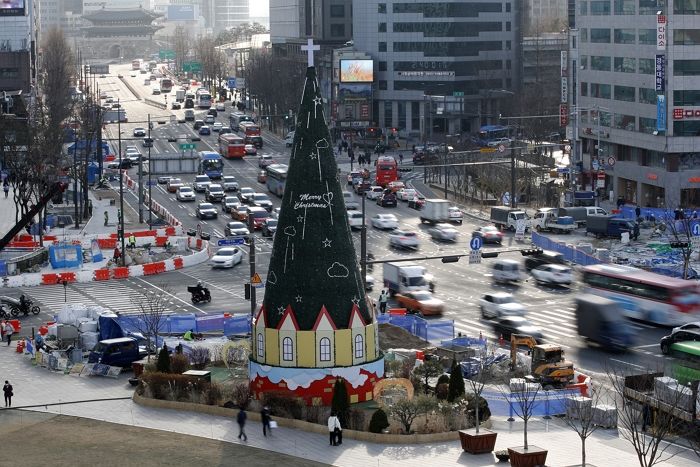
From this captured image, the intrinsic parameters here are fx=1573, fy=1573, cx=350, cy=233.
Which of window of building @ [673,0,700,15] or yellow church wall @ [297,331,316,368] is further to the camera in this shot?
window of building @ [673,0,700,15]

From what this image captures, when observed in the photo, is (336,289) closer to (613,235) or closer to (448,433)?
(448,433)

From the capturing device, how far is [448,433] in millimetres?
52844

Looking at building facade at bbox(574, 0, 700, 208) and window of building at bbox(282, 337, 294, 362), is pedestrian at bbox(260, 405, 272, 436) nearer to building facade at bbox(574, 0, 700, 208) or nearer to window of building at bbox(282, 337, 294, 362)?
window of building at bbox(282, 337, 294, 362)

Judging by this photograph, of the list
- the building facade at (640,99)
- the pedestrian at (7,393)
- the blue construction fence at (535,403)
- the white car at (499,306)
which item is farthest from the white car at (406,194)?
the pedestrian at (7,393)

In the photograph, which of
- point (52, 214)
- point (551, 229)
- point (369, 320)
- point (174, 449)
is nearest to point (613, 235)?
point (551, 229)

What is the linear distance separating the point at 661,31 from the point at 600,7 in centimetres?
1457

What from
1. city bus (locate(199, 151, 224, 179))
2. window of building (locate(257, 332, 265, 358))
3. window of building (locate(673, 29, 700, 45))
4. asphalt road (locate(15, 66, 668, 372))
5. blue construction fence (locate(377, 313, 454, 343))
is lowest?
asphalt road (locate(15, 66, 668, 372))

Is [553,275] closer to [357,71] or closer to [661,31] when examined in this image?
[661,31]

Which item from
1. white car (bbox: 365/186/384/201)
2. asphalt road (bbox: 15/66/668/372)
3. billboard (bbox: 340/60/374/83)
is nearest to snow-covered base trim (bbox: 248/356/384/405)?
asphalt road (bbox: 15/66/668/372)

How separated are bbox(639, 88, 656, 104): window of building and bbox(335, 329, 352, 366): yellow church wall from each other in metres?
71.7

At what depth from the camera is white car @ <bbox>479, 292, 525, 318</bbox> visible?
248ft

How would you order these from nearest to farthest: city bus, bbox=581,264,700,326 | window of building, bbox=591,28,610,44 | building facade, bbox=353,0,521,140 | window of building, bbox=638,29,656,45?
city bus, bbox=581,264,700,326
window of building, bbox=638,29,656,45
window of building, bbox=591,28,610,44
building facade, bbox=353,0,521,140

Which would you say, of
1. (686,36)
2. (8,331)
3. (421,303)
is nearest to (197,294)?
(421,303)

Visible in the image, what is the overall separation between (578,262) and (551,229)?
1619 cm
